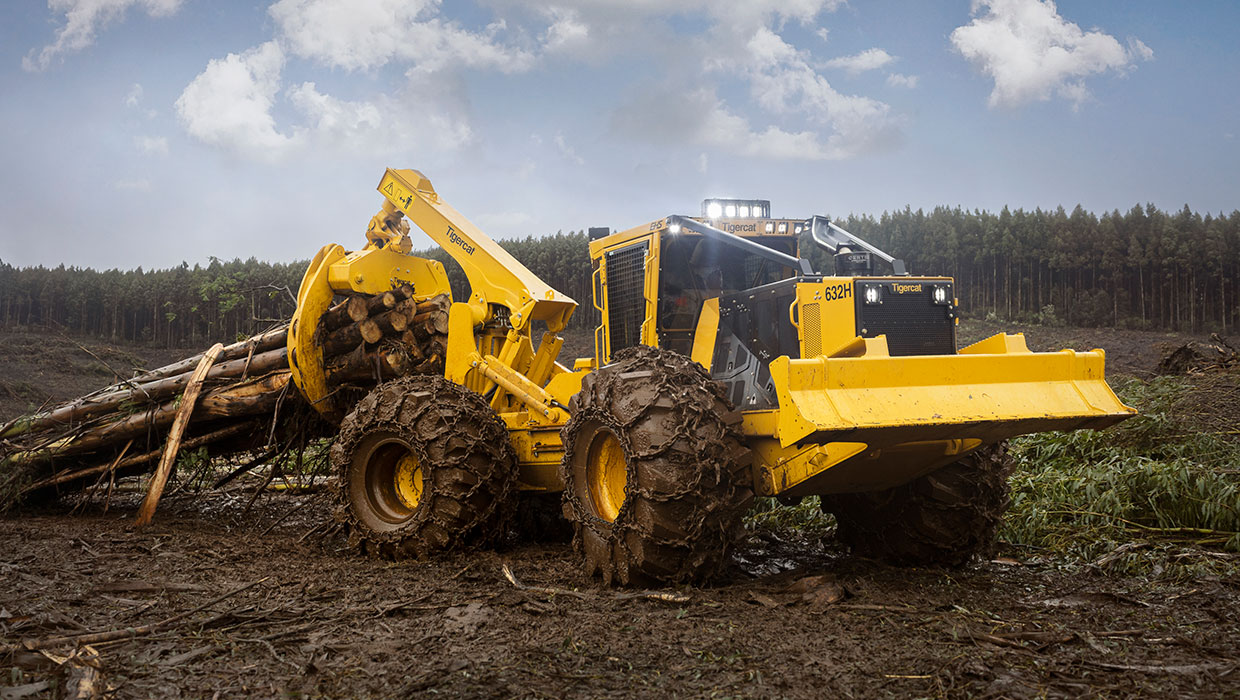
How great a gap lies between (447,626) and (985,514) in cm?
362

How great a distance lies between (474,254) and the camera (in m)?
8.21

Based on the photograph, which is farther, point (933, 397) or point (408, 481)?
point (408, 481)

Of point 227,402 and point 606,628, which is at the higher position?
point 227,402

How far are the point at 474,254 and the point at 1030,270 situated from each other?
2818 centimetres

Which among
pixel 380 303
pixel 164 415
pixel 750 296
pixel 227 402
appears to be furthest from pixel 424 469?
pixel 164 415

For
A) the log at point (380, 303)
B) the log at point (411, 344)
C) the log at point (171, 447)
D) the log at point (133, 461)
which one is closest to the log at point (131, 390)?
the log at point (171, 447)

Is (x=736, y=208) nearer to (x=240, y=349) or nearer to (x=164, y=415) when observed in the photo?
(x=240, y=349)

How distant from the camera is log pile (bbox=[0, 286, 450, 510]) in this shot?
8.40 m

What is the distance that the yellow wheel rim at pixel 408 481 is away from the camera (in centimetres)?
743

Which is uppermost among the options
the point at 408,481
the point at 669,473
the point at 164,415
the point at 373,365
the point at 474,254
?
the point at 474,254

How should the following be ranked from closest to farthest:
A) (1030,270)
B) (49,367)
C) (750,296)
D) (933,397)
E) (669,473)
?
(933,397) → (669,473) → (750,296) → (49,367) → (1030,270)

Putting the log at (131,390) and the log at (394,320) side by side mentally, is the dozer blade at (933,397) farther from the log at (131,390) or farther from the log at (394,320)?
the log at (131,390)

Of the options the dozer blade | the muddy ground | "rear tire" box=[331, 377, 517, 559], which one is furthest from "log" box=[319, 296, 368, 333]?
the dozer blade

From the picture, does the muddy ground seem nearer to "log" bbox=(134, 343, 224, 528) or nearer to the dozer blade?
the dozer blade
